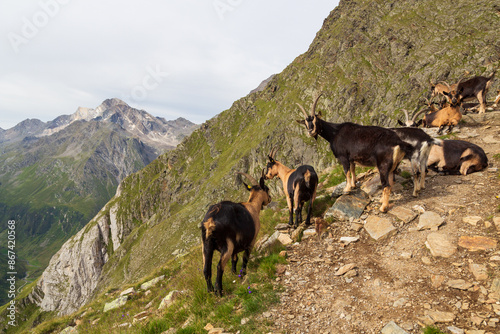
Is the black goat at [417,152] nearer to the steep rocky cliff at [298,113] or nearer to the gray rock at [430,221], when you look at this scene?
the gray rock at [430,221]

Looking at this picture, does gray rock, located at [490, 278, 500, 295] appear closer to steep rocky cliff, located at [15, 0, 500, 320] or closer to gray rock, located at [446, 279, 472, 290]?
gray rock, located at [446, 279, 472, 290]

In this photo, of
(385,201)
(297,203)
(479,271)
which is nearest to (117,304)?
(297,203)

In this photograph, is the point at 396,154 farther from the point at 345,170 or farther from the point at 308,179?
the point at 308,179

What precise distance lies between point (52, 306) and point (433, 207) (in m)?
192

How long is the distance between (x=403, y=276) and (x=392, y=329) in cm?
196

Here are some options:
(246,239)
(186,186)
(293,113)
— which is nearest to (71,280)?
(186,186)

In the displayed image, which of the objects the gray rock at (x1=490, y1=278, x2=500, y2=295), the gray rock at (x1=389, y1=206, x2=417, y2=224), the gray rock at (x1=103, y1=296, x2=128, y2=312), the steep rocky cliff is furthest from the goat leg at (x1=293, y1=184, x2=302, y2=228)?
the steep rocky cliff

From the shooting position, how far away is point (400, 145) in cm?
876

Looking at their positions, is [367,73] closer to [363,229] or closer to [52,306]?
[363,229]

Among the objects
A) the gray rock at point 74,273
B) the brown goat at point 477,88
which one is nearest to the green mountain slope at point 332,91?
the gray rock at point 74,273

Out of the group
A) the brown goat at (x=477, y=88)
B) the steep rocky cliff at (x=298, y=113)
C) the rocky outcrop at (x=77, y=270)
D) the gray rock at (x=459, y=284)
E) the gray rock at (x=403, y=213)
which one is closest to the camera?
the gray rock at (x=459, y=284)

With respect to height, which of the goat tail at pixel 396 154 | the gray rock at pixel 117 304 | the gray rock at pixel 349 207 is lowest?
the gray rock at pixel 117 304

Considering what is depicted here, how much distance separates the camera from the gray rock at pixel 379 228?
7.79 m

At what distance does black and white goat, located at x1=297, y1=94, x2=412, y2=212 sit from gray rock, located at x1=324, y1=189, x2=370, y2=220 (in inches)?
25.5
